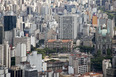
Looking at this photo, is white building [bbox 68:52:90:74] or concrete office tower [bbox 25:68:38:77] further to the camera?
white building [bbox 68:52:90:74]

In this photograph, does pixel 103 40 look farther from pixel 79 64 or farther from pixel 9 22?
pixel 9 22

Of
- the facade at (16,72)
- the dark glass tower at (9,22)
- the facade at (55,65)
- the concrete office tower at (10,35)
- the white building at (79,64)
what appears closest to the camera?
the facade at (16,72)

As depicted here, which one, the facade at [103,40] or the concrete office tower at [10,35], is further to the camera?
the concrete office tower at [10,35]

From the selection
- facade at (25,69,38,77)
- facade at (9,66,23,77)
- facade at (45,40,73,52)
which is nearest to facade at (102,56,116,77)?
facade at (25,69,38,77)

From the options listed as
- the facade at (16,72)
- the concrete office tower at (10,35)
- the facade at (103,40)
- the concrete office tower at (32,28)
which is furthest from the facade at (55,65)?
the concrete office tower at (32,28)

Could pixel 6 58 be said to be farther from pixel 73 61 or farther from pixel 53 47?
pixel 53 47

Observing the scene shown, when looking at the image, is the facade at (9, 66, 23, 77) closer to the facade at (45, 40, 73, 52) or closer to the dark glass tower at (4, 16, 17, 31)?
the facade at (45, 40, 73, 52)

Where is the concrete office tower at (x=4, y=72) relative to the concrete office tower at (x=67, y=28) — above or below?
below

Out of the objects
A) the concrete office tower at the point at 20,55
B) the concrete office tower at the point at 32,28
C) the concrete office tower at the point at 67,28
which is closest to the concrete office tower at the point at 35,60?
the concrete office tower at the point at 20,55

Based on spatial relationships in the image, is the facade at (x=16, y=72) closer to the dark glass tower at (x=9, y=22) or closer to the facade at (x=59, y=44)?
the facade at (x=59, y=44)

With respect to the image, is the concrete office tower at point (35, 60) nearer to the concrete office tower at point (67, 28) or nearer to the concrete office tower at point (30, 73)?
the concrete office tower at point (30, 73)

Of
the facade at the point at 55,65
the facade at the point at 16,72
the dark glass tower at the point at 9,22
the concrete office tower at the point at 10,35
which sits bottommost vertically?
the facade at the point at 55,65

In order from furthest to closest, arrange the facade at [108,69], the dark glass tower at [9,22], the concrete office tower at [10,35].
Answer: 1. the dark glass tower at [9,22]
2. the concrete office tower at [10,35]
3. the facade at [108,69]
